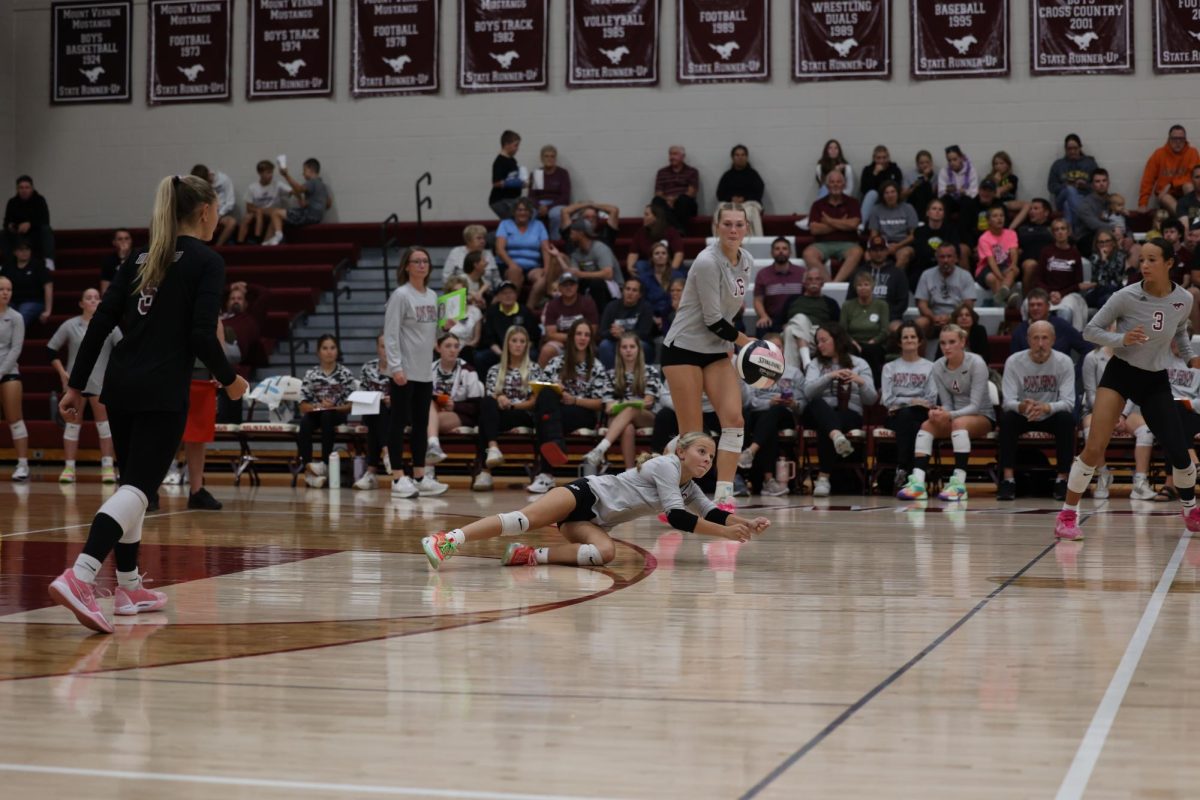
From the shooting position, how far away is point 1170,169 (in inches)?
600

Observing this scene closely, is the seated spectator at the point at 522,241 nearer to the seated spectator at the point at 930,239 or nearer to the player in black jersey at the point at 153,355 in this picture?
the seated spectator at the point at 930,239

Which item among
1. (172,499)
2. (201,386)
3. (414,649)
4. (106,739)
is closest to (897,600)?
(414,649)

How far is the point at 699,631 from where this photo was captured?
458cm

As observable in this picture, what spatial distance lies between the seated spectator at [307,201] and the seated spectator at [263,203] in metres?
0.11

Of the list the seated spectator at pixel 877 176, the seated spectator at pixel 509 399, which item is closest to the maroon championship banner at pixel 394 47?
the seated spectator at pixel 877 176

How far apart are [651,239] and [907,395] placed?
14.8 feet

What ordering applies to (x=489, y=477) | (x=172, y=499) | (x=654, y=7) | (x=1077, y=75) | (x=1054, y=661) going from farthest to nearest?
(x=654, y=7)
(x=1077, y=75)
(x=489, y=477)
(x=172, y=499)
(x=1054, y=661)

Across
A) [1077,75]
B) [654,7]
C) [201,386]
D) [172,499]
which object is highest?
[654,7]

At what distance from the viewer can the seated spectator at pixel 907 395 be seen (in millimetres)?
11383

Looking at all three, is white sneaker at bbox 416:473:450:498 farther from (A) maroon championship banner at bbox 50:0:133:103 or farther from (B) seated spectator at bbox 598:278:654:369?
(A) maroon championship banner at bbox 50:0:133:103

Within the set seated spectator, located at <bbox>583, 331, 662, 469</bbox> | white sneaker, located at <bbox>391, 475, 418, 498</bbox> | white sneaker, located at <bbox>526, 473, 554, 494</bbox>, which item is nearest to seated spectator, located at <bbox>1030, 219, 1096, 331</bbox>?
seated spectator, located at <bbox>583, 331, 662, 469</bbox>

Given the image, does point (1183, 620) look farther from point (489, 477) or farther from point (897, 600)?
point (489, 477)

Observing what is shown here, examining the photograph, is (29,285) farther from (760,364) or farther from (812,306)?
(760,364)

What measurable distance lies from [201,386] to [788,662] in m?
6.29
